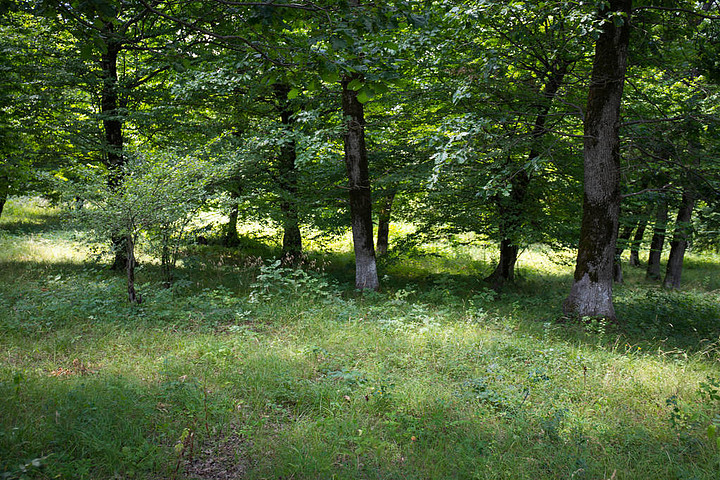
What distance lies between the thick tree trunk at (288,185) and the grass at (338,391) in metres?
3.49

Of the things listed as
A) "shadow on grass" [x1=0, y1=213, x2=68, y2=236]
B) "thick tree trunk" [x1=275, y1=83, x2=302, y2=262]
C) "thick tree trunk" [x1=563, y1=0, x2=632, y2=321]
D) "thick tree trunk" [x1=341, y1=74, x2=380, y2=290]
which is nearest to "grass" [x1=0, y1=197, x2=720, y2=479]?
"thick tree trunk" [x1=563, y1=0, x2=632, y2=321]

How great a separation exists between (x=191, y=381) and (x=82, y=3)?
12.0ft

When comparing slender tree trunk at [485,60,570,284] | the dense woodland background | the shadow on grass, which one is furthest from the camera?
the shadow on grass

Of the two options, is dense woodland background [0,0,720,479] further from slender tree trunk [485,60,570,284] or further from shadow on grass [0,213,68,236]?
shadow on grass [0,213,68,236]

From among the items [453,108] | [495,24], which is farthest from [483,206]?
[495,24]

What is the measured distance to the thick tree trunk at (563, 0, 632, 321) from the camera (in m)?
7.38

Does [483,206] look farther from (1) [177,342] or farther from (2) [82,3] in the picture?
(2) [82,3]

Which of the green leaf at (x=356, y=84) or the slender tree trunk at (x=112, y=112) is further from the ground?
the slender tree trunk at (x=112, y=112)

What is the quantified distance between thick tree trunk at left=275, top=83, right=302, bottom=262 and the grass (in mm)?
3490

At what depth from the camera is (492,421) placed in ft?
13.1

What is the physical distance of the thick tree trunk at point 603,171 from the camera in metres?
7.38

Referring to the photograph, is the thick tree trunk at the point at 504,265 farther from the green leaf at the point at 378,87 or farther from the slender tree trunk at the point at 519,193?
the green leaf at the point at 378,87

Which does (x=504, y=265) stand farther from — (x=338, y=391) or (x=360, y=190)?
(x=338, y=391)

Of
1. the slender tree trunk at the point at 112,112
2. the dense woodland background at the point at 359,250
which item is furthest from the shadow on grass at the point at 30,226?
the slender tree trunk at the point at 112,112
